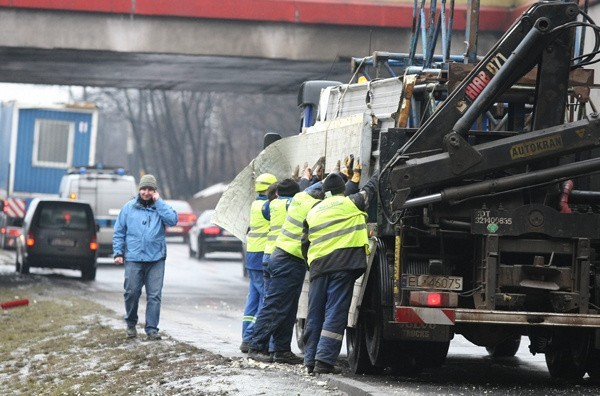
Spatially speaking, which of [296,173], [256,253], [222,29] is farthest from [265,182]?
[222,29]

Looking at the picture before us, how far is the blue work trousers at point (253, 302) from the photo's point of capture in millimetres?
14977

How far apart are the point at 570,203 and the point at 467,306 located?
3.98ft

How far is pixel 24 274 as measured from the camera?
30766 mm

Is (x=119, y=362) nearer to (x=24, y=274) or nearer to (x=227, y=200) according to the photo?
(x=227, y=200)

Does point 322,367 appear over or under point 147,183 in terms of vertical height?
under

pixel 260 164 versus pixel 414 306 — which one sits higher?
pixel 260 164

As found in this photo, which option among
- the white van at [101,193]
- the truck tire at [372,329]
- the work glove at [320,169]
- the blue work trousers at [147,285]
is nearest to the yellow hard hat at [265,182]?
the work glove at [320,169]

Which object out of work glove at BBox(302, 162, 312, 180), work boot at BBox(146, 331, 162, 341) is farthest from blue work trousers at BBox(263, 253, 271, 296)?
work boot at BBox(146, 331, 162, 341)

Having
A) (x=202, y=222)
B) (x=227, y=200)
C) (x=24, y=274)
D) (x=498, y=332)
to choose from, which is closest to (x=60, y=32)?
(x=24, y=274)

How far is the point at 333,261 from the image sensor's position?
1276 cm

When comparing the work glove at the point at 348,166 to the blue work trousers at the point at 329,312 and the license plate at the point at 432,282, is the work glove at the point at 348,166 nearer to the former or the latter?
the blue work trousers at the point at 329,312

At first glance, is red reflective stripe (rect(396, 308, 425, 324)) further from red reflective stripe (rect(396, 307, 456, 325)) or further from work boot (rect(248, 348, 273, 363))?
work boot (rect(248, 348, 273, 363))

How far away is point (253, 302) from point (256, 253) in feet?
1.72

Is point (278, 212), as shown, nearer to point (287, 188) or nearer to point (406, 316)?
point (287, 188)
